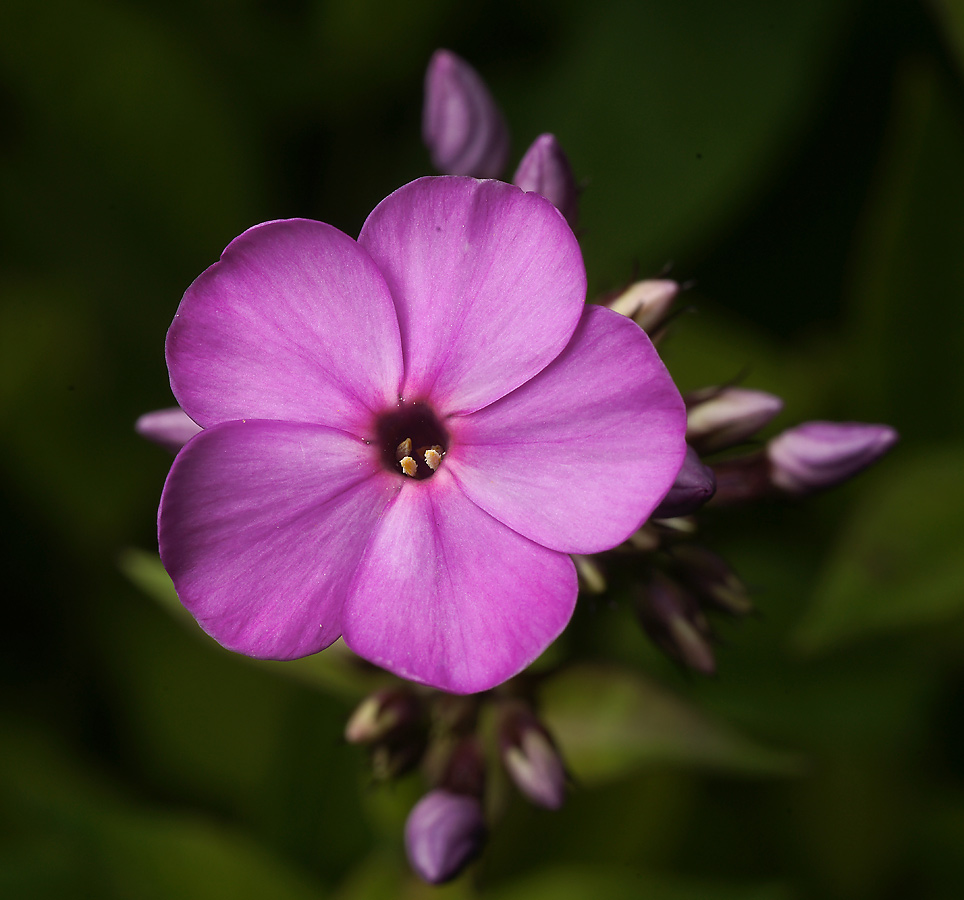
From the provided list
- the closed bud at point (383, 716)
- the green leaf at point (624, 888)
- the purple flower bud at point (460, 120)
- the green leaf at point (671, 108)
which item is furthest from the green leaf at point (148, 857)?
the green leaf at point (671, 108)

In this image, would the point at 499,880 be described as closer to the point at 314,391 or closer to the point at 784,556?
the point at 784,556

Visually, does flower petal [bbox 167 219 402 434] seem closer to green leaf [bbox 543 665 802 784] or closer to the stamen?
the stamen

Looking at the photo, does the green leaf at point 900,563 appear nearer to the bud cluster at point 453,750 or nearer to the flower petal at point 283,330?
the bud cluster at point 453,750

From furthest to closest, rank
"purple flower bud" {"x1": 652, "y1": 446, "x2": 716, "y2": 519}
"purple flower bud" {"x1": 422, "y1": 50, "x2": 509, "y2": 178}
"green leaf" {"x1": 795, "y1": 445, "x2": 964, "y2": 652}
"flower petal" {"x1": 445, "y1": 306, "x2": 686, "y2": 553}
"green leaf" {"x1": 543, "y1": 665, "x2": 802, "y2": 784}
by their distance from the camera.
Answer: "green leaf" {"x1": 795, "y1": 445, "x2": 964, "y2": 652}
"green leaf" {"x1": 543, "y1": 665, "x2": 802, "y2": 784}
"purple flower bud" {"x1": 422, "y1": 50, "x2": 509, "y2": 178}
"purple flower bud" {"x1": 652, "y1": 446, "x2": 716, "y2": 519}
"flower petal" {"x1": 445, "y1": 306, "x2": 686, "y2": 553}

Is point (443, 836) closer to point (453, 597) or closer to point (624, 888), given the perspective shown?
point (453, 597)

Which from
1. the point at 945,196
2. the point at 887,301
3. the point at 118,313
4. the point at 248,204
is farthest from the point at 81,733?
the point at 945,196

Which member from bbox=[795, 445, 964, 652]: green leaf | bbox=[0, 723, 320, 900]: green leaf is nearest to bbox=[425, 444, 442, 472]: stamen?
bbox=[795, 445, 964, 652]: green leaf
